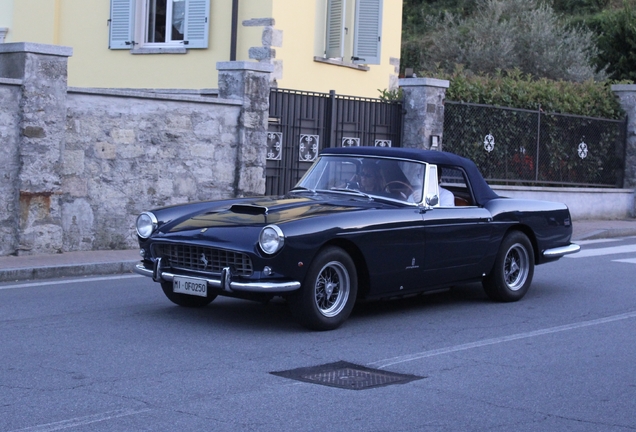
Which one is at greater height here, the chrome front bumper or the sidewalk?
the chrome front bumper

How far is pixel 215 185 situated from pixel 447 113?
218 inches

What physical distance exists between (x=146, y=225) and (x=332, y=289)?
5.94 feet

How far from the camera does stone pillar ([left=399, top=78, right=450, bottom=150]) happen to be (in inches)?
637

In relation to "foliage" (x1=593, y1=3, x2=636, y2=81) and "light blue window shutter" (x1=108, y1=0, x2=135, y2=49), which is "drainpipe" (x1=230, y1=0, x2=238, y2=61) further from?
"foliage" (x1=593, y1=3, x2=636, y2=81)

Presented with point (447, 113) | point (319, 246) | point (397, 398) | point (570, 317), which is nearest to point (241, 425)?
point (397, 398)

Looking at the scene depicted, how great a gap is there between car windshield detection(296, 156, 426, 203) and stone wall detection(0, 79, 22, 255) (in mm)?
4317

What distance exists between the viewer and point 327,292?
7.46m

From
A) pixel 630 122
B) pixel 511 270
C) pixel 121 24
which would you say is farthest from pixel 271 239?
pixel 630 122

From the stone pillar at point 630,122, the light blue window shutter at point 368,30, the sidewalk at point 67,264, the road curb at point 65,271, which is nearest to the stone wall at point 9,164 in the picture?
the sidewalk at point 67,264

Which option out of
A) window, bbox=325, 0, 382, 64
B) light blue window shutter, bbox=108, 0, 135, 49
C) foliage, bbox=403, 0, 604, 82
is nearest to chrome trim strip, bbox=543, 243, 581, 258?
window, bbox=325, 0, 382, 64

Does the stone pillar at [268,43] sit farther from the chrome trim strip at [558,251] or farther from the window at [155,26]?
the chrome trim strip at [558,251]

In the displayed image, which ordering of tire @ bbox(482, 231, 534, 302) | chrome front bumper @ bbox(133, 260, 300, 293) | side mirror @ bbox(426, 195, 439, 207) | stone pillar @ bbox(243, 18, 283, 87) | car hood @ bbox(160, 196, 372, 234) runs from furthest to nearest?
stone pillar @ bbox(243, 18, 283, 87)
tire @ bbox(482, 231, 534, 302)
side mirror @ bbox(426, 195, 439, 207)
car hood @ bbox(160, 196, 372, 234)
chrome front bumper @ bbox(133, 260, 300, 293)

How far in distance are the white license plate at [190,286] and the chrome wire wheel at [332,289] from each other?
920 millimetres

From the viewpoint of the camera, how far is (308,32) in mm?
17938
